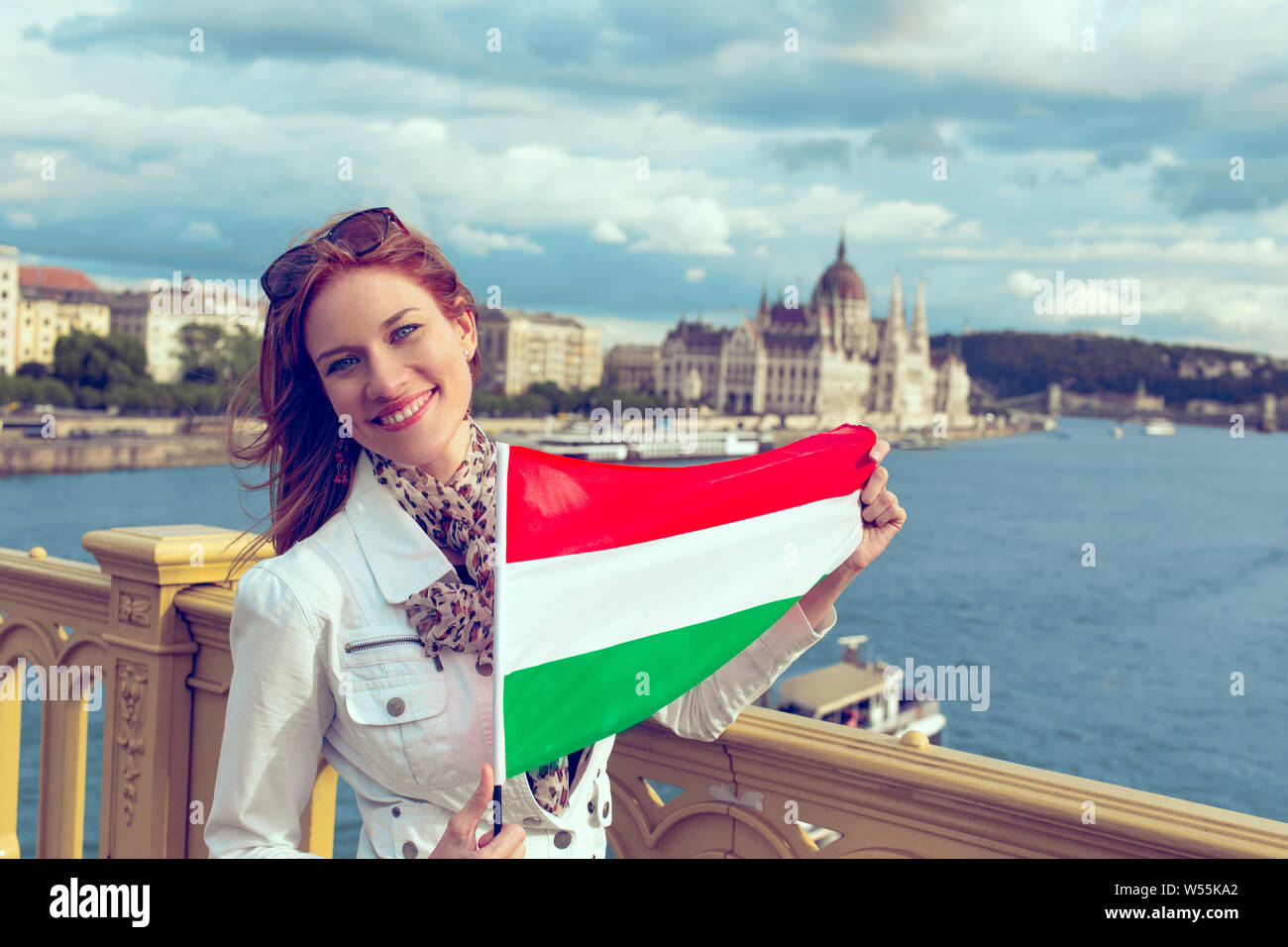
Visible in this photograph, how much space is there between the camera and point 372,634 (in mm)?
1016

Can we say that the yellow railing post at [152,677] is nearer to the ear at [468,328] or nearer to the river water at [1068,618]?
the river water at [1068,618]

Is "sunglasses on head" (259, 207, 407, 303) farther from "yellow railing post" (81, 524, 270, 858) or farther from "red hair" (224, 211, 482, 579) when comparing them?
"yellow railing post" (81, 524, 270, 858)

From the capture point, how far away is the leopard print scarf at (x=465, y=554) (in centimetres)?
102

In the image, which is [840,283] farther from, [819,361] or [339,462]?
[339,462]

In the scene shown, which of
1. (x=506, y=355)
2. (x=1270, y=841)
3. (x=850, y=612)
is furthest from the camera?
(x=506, y=355)

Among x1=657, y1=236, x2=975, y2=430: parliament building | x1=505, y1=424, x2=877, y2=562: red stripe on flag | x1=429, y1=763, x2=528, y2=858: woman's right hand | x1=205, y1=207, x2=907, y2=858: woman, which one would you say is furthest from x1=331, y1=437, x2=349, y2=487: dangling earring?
x1=657, y1=236, x2=975, y2=430: parliament building

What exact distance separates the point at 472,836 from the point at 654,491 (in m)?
0.36

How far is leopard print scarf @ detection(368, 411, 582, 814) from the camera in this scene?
1.02 meters

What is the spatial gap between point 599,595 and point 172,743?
99cm

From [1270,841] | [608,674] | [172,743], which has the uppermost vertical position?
[608,674]

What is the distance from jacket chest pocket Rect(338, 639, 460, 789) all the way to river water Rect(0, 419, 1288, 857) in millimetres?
367

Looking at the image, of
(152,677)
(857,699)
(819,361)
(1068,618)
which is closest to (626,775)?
(152,677)
